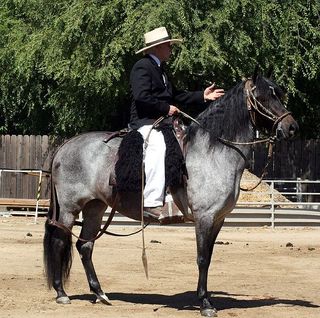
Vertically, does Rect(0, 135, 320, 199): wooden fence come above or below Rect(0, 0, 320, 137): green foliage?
below

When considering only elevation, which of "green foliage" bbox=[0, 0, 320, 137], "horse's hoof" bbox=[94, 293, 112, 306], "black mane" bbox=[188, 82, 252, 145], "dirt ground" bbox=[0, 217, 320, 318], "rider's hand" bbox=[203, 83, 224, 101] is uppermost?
"green foliage" bbox=[0, 0, 320, 137]

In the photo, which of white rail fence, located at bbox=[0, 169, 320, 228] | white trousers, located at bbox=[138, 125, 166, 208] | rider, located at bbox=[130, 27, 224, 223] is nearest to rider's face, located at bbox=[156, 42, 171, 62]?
rider, located at bbox=[130, 27, 224, 223]

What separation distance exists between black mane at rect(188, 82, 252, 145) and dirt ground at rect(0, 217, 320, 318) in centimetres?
184

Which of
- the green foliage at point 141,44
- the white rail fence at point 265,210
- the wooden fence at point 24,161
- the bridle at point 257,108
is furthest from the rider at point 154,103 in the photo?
the wooden fence at point 24,161

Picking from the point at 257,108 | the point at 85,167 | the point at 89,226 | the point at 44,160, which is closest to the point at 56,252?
the point at 89,226

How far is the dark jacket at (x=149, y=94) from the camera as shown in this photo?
10.5 metres

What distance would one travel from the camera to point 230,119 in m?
10.6

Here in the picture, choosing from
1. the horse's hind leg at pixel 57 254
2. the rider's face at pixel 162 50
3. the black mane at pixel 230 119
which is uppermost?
the rider's face at pixel 162 50

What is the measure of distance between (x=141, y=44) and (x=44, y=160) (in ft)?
21.1

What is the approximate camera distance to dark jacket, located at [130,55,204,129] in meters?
10.5

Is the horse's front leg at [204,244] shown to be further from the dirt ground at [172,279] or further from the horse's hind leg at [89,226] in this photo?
the horse's hind leg at [89,226]

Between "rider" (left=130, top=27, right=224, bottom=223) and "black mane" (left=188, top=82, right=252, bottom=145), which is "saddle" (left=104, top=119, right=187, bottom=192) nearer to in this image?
"rider" (left=130, top=27, right=224, bottom=223)

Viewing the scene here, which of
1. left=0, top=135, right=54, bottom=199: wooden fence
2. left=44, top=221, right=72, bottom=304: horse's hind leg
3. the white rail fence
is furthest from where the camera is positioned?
left=0, top=135, right=54, bottom=199: wooden fence

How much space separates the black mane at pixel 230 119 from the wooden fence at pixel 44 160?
18.1m
